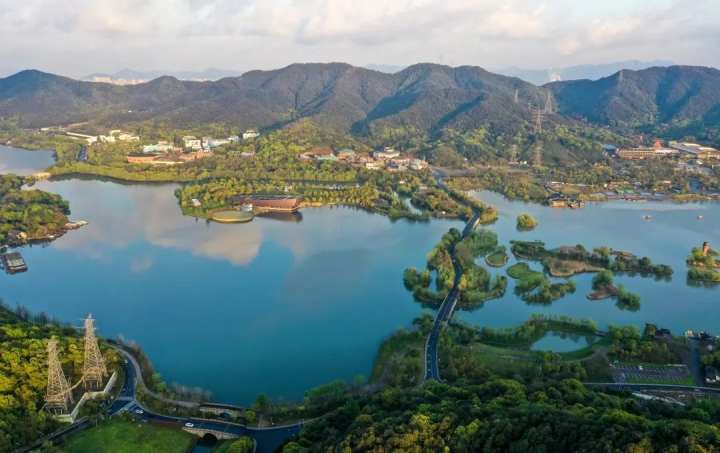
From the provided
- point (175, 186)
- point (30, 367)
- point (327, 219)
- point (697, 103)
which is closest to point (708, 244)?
point (327, 219)

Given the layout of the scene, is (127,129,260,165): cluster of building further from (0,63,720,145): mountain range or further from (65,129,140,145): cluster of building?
(0,63,720,145): mountain range

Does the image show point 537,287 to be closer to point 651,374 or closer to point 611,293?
point 611,293

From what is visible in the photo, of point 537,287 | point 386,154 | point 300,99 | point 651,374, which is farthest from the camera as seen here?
point 300,99

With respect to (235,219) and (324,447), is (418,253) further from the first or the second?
(324,447)

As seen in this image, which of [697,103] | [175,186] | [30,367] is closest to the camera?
[30,367]

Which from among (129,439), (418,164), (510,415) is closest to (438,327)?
(510,415)

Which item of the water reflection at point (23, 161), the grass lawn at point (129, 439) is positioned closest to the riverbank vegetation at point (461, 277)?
the grass lawn at point (129, 439)
